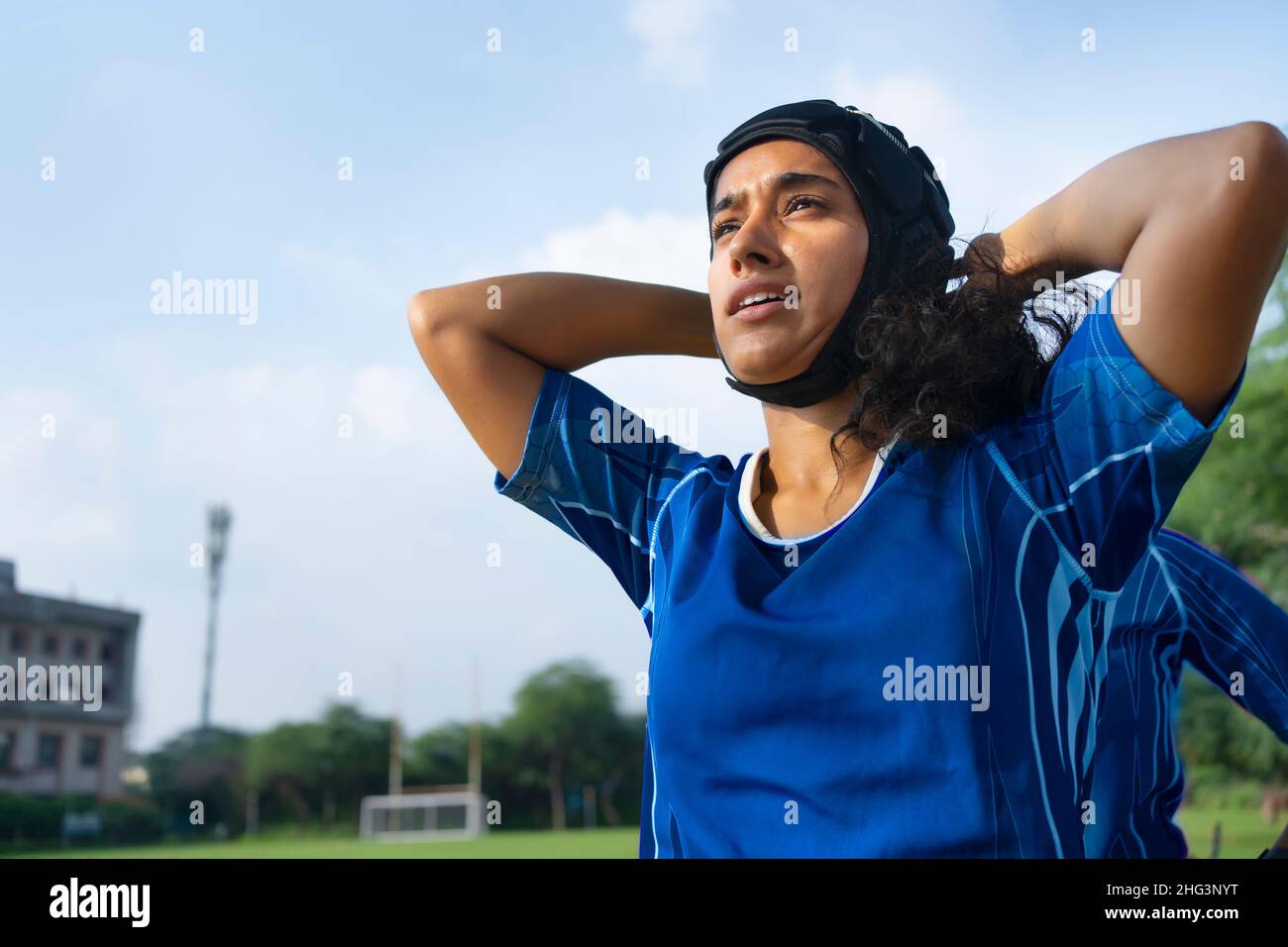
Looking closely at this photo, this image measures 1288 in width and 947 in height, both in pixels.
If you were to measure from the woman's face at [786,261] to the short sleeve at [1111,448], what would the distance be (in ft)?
1.33

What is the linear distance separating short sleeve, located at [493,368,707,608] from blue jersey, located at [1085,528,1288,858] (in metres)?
0.86

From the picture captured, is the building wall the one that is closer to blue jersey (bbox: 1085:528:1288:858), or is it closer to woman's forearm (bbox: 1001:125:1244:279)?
blue jersey (bbox: 1085:528:1288:858)

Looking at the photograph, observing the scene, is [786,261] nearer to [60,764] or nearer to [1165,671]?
[1165,671]

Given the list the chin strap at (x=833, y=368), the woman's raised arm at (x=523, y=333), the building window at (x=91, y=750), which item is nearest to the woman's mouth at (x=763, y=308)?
the chin strap at (x=833, y=368)

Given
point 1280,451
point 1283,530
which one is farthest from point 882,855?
point 1283,530

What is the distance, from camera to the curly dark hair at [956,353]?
5.77ft

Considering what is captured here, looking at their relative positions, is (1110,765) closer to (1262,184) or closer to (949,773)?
(949,773)

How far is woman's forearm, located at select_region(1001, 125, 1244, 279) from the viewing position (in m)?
1.51

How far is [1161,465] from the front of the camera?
1.56m

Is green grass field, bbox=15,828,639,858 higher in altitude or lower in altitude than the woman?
lower

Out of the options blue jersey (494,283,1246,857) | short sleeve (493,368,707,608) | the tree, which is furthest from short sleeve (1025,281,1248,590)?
the tree

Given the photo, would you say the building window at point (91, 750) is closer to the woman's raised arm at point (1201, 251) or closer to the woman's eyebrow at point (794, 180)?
the woman's eyebrow at point (794, 180)

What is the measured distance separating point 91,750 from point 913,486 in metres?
35.7
